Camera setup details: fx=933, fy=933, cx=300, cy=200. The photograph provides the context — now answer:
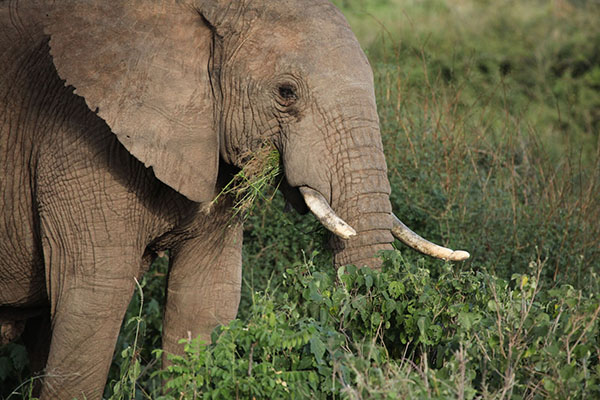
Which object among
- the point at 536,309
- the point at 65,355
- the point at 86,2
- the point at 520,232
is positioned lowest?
the point at 520,232

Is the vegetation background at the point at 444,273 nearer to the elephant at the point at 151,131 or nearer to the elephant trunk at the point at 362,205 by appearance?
the elephant trunk at the point at 362,205

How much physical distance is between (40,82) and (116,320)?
1173mm

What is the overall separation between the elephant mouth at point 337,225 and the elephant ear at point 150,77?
1.38ft

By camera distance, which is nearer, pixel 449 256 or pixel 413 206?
pixel 449 256

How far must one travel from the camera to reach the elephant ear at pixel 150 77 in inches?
161

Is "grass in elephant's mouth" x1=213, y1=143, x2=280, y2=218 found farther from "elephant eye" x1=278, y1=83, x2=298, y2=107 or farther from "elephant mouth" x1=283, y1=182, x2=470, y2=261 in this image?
"elephant eye" x1=278, y1=83, x2=298, y2=107

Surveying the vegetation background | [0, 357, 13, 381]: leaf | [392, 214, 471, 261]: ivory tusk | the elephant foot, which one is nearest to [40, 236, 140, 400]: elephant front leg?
the vegetation background

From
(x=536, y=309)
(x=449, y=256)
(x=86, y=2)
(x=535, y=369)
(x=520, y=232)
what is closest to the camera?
(x=535, y=369)

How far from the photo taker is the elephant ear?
4.08 meters

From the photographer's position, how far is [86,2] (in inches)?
167

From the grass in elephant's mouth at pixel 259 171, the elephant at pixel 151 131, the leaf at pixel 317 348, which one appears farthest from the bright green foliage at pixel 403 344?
the grass in elephant's mouth at pixel 259 171

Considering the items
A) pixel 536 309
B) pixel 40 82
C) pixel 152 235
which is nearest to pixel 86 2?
pixel 40 82

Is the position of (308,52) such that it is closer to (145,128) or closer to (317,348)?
(145,128)

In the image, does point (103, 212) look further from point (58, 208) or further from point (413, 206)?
point (413, 206)
